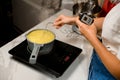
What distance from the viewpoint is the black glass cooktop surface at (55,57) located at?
2.26 feet

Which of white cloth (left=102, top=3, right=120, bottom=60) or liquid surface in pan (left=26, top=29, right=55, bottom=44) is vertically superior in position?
white cloth (left=102, top=3, right=120, bottom=60)

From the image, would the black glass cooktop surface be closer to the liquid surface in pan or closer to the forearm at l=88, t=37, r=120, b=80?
the liquid surface in pan

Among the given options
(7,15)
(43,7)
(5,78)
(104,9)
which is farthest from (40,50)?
(7,15)

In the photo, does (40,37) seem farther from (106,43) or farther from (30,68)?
(106,43)

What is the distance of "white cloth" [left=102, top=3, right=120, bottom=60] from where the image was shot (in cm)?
64

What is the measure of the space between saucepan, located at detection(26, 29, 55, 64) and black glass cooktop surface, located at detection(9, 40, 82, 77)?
26mm

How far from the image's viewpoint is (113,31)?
65 cm

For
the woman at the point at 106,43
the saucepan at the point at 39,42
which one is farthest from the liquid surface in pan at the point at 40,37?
the woman at the point at 106,43

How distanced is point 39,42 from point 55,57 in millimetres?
81

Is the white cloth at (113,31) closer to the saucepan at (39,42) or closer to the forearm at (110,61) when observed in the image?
the forearm at (110,61)

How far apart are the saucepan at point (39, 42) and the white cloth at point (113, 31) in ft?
0.63

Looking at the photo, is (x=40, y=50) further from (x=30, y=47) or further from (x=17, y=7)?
(x=17, y=7)

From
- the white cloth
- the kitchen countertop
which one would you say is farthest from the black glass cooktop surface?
the white cloth

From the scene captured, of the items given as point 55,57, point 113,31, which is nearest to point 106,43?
point 113,31
